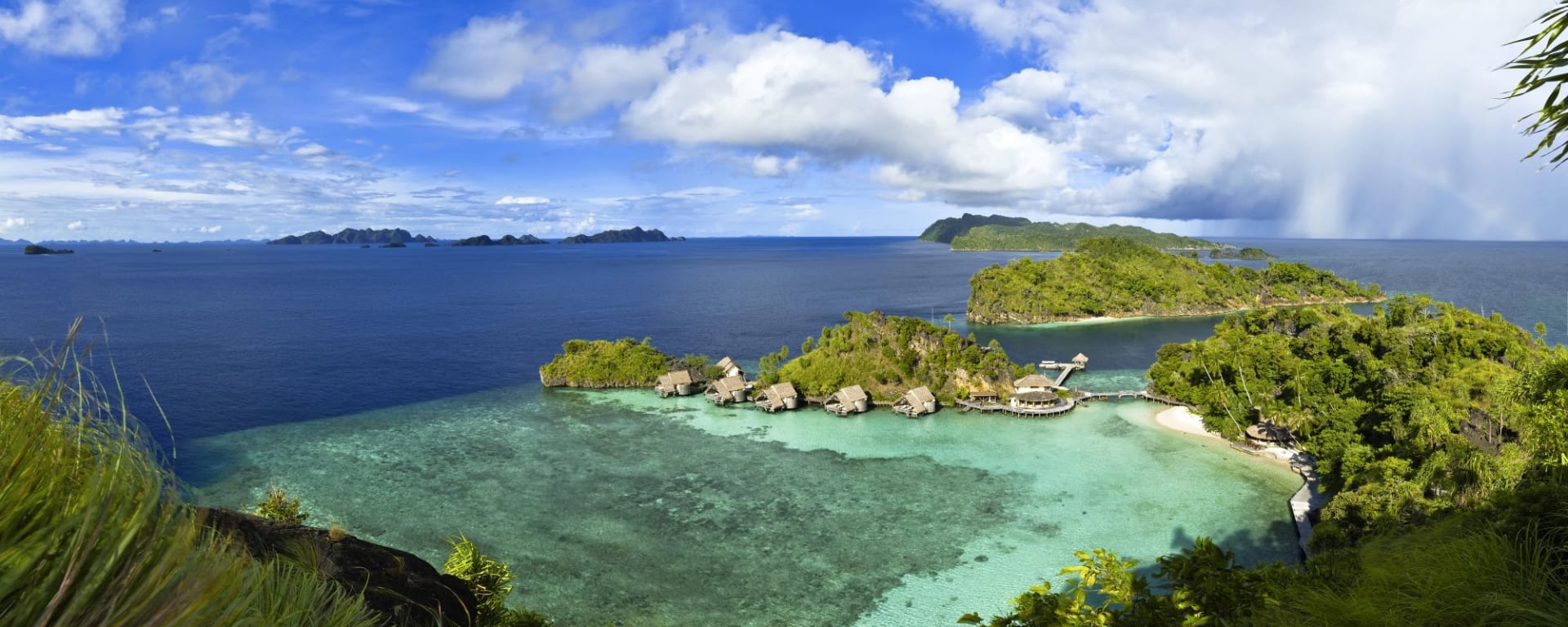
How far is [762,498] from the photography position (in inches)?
1075

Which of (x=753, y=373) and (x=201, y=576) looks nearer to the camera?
(x=201, y=576)

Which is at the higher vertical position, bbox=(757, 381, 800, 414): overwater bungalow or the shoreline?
bbox=(757, 381, 800, 414): overwater bungalow

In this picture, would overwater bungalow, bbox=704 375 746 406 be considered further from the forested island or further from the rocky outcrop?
the rocky outcrop

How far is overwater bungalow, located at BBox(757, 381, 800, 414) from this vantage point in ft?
130

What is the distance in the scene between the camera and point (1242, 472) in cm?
2923

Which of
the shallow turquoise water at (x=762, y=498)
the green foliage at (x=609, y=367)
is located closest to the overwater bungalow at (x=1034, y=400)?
the shallow turquoise water at (x=762, y=498)

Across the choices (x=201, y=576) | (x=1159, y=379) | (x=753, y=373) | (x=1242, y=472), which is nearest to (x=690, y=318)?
(x=753, y=373)

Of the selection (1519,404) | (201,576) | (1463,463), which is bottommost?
(1463,463)

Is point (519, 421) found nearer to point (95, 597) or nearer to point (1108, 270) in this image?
point (95, 597)

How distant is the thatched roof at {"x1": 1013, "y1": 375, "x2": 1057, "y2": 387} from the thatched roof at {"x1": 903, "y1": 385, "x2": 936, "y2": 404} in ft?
18.6

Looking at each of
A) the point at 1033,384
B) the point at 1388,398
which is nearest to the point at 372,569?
the point at 1388,398

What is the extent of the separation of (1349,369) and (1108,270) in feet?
195

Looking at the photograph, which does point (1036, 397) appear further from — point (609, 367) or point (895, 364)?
point (609, 367)

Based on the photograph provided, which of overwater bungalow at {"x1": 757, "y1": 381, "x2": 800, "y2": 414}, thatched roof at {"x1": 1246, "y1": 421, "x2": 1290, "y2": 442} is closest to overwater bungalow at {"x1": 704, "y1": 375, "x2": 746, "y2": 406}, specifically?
overwater bungalow at {"x1": 757, "y1": 381, "x2": 800, "y2": 414}
